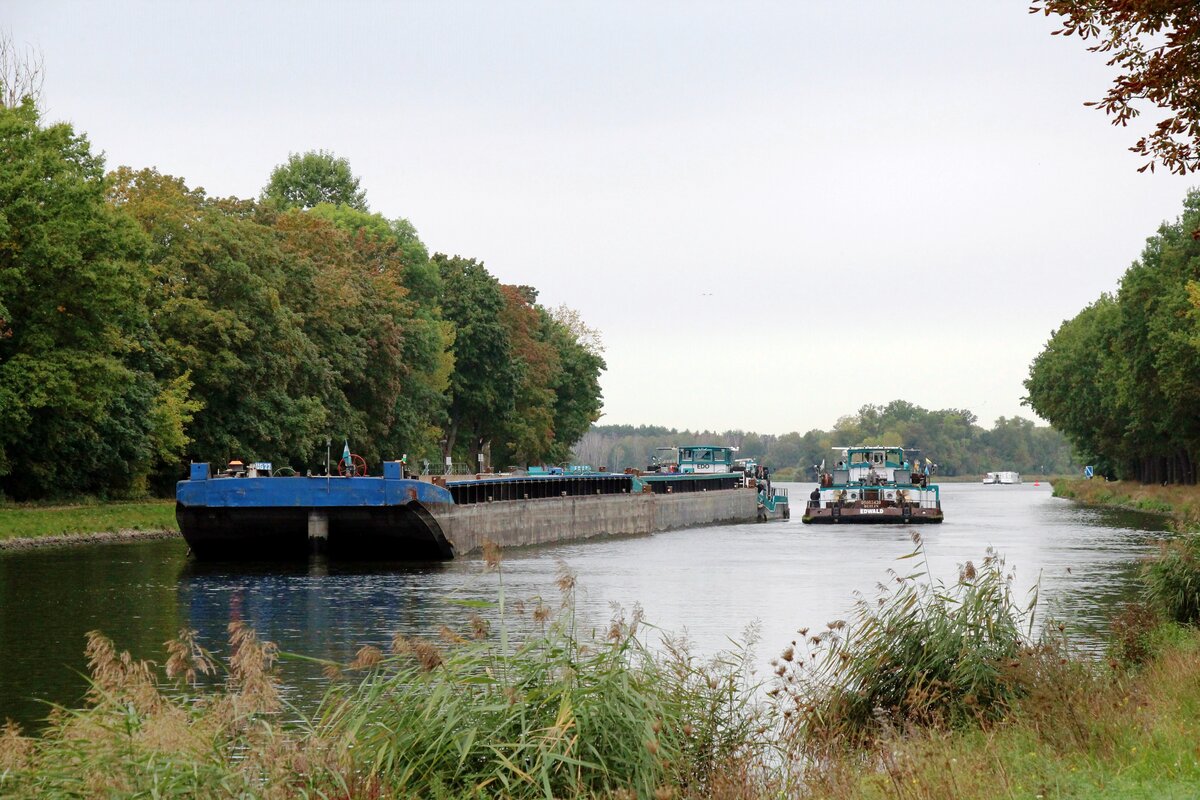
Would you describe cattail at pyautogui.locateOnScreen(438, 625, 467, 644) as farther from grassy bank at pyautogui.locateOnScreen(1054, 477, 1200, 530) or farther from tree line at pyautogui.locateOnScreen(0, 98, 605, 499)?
grassy bank at pyautogui.locateOnScreen(1054, 477, 1200, 530)

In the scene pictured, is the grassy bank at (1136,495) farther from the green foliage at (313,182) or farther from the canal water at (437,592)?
the green foliage at (313,182)

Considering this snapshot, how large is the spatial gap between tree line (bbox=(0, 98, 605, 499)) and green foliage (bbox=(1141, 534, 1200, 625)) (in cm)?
3508

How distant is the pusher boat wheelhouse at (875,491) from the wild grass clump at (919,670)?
58090 mm

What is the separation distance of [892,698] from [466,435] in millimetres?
85951

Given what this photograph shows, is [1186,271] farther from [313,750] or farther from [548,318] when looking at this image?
[313,750]

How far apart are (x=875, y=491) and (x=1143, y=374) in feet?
47.1

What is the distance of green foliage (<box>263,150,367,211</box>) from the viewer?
117688 mm

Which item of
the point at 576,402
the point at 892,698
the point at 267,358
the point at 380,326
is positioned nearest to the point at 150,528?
the point at 267,358

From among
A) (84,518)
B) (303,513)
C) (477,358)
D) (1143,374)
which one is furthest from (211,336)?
(1143,374)

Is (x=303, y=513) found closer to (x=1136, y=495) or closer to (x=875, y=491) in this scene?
(x=875, y=491)

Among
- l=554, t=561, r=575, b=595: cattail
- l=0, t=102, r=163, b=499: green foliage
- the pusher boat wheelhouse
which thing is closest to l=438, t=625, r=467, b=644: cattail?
l=554, t=561, r=575, b=595: cattail

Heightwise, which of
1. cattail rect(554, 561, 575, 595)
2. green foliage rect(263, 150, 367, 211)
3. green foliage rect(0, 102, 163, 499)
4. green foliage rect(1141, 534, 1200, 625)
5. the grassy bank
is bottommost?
green foliage rect(1141, 534, 1200, 625)

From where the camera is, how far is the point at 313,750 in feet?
34.2

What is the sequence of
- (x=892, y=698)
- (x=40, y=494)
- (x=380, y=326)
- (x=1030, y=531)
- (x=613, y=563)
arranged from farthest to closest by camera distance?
(x=380, y=326) → (x=1030, y=531) → (x=40, y=494) → (x=613, y=563) → (x=892, y=698)
